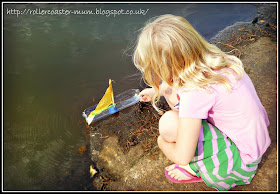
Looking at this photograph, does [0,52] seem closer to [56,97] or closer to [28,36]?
[28,36]

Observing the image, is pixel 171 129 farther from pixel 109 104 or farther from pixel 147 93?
pixel 109 104

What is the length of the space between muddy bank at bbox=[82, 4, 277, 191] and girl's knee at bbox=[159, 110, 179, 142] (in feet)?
1.28

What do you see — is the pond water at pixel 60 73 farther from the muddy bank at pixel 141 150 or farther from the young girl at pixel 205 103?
the young girl at pixel 205 103

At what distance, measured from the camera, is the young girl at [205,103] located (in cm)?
133

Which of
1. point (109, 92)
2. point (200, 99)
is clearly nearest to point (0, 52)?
point (109, 92)

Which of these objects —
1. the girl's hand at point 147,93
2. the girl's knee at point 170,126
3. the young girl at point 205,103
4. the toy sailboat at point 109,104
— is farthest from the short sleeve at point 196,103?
the toy sailboat at point 109,104

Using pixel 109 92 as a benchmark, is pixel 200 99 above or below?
above

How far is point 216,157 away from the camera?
154 centimetres

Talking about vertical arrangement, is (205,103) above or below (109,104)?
above

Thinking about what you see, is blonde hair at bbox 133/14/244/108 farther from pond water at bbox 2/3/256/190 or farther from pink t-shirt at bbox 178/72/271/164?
pond water at bbox 2/3/256/190

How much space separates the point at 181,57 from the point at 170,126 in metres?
0.48

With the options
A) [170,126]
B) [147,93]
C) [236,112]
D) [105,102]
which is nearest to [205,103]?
[236,112]

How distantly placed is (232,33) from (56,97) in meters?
2.65

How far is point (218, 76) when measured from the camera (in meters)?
1.36
